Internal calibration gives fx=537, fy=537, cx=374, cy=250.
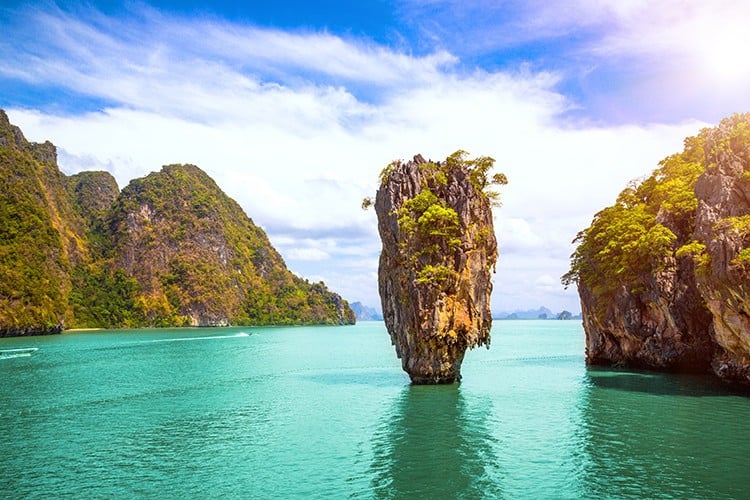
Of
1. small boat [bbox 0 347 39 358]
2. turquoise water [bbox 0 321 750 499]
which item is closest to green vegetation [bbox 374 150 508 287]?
turquoise water [bbox 0 321 750 499]

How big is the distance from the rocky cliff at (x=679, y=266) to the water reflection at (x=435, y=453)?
60.7ft

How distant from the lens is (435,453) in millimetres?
Answer: 24984

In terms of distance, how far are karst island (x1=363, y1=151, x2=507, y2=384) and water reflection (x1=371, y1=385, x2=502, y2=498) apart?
6667mm

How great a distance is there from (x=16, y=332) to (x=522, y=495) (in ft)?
441

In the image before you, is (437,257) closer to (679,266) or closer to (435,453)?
(435,453)

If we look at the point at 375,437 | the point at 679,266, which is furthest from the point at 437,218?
the point at 679,266

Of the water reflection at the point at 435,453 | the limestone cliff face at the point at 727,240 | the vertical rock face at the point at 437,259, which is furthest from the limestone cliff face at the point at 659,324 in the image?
the water reflection at the point at 435,453

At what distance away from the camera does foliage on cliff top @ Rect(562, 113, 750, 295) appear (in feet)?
132

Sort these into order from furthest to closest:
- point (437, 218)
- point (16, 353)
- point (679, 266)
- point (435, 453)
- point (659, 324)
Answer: point (16, 353), point (659, 324), point (679, 266), point (437, 218), point (435, 453)

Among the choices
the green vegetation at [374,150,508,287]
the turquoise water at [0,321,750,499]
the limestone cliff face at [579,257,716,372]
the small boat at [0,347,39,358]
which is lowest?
the small boat at [0,347,39,358]

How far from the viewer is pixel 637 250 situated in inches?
1939

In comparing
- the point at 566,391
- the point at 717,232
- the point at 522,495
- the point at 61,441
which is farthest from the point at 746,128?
the point at 61,441

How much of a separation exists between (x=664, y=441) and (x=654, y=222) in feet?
100

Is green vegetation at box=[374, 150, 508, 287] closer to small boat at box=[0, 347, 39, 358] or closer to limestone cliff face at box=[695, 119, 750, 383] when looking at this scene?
limestone cliff face at box=[695, 119, 750, 383]
